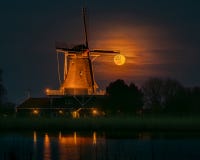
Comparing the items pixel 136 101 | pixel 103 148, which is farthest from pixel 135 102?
pixel 103 148

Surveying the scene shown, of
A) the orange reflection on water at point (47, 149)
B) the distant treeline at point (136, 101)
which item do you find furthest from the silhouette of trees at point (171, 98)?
the orange reflection on water at point (47, 149)

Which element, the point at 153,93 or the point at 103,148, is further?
the point at 153,93

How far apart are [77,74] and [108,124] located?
66.1 ft

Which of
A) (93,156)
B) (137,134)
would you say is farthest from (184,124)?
(93,156)

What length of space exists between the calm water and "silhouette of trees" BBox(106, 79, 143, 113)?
21.4m

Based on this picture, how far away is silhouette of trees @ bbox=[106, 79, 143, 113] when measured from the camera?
71062 millimetres

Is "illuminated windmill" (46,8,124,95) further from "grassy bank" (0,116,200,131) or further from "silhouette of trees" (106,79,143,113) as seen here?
"grassy bank" (0,116,200,131)

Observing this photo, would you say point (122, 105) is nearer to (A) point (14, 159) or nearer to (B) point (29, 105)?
(B) point (29, 105)

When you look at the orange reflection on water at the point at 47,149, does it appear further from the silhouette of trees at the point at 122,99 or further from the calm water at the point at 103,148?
the silhouette of trees at the point at 122,99

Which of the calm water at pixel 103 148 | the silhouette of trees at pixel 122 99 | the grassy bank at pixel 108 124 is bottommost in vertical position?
the calm water at pixel 103 148

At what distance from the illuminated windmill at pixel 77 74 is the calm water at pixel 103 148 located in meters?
24.8

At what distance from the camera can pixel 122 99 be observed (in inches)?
2795

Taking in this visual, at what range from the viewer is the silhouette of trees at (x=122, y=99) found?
7106 cm

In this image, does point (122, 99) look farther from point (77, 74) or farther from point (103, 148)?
point (103, 148)
